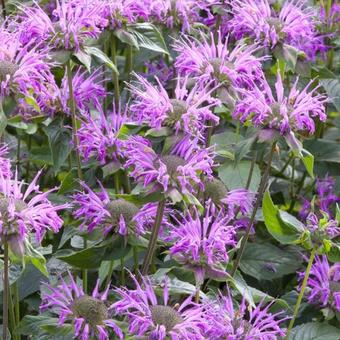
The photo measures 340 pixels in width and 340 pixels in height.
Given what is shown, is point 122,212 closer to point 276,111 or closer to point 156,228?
point 156,228

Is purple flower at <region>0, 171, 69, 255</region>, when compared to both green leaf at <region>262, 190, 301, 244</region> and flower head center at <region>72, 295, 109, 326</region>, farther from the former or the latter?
green leaf at <region>262, 190, 301, 244</region>

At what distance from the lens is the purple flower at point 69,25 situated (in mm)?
1996

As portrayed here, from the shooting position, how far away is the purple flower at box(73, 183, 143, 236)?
1896 mm

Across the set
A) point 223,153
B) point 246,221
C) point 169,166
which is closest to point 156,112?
point 169,166

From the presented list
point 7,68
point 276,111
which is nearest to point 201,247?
point 276,111

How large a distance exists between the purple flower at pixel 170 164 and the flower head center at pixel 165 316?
0.23m

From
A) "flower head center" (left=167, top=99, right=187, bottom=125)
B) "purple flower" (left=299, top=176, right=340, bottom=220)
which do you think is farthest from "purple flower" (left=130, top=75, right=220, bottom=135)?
"purple flower" (left=299, top=176, right=340, bottom=220)

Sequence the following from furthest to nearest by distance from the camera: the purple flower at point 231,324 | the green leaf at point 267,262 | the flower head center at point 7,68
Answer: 1. the green leaf at point 267,262
2. the flower head center at point 7,68
3. the purple flower at point 231,324

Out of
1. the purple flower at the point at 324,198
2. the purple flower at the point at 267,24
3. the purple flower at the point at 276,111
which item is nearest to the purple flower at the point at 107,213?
the purple flower at the point at 276,111

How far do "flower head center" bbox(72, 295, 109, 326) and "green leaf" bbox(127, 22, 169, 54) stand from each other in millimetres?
758

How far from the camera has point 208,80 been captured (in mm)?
2041

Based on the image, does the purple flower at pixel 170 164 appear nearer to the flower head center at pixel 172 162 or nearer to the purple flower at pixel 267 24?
the flower head center at pixel 172 162

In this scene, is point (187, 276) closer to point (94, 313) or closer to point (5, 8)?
point (94, 313)

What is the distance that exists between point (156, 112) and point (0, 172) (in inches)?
13.4
